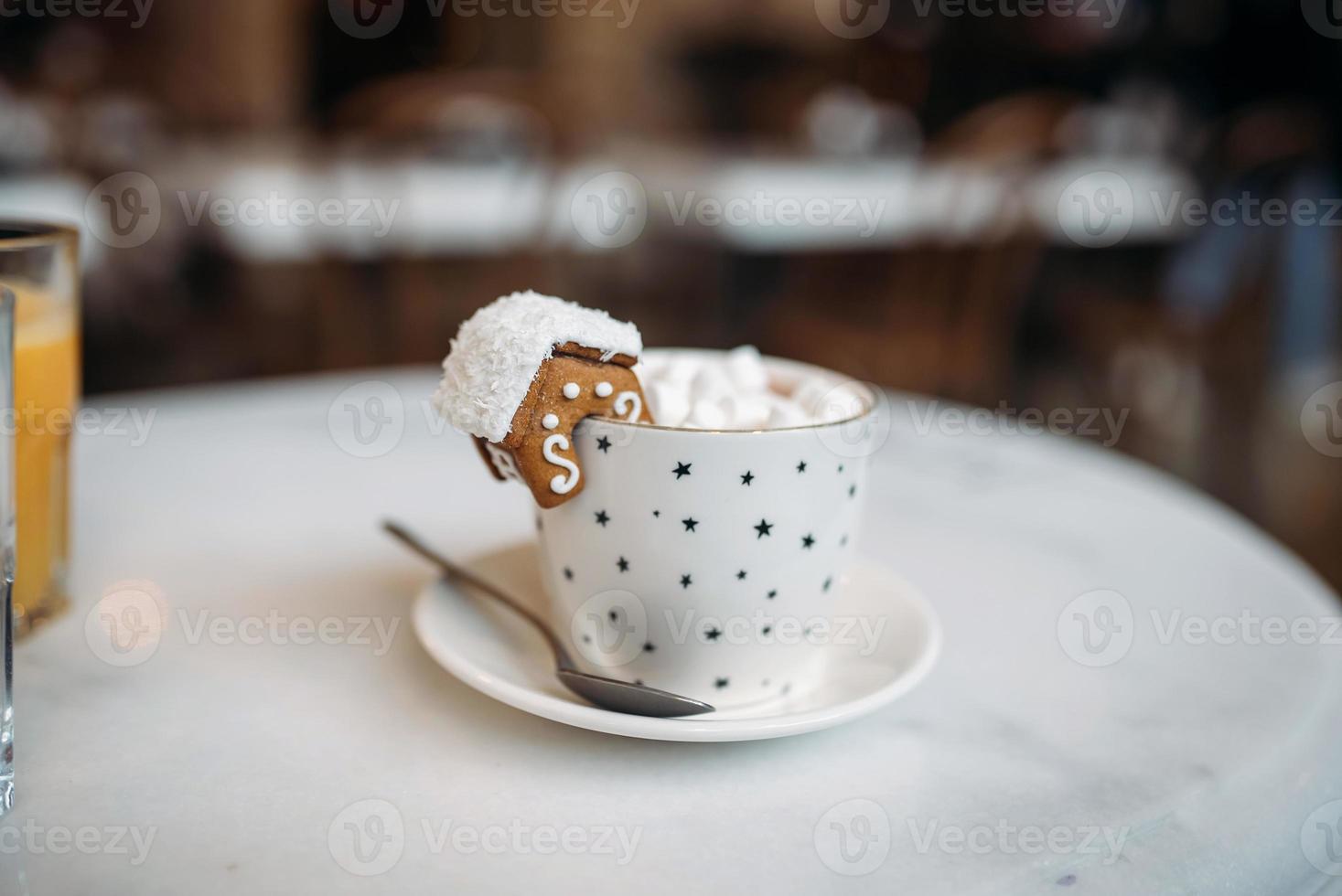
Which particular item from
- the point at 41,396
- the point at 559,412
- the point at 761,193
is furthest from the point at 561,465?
the point at 761,193

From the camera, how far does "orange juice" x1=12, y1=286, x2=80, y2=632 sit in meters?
0.53

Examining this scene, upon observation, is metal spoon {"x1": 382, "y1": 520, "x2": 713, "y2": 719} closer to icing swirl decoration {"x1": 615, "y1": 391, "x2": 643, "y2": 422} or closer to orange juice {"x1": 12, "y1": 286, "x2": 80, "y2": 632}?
icing swirl decoration {"x1": 615, "y1": 391, "x2": 643, "y2": 422}

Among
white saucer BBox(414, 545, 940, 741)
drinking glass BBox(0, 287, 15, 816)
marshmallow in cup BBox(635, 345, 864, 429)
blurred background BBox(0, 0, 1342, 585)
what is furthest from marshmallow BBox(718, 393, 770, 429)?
blurred background BBox(0, 0, 1342, 585)

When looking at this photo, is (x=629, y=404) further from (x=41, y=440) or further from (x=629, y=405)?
(x=41, y=440)

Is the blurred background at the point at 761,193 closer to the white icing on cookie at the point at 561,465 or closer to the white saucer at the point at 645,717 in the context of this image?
the white saucer at the point at 645,717

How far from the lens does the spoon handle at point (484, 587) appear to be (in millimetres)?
503

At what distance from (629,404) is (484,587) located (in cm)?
13

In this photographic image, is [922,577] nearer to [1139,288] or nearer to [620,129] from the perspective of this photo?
[1139,288]

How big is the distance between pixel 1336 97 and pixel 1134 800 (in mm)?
3445

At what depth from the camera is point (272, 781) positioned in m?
0.42

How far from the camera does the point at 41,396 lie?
540 mm

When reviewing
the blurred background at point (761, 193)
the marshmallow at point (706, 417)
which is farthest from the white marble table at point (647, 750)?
the blurred background at point (761, 193)

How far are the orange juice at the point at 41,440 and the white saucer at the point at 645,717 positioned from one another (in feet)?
0.60

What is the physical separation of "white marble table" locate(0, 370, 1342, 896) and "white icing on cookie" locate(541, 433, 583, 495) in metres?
0.10
